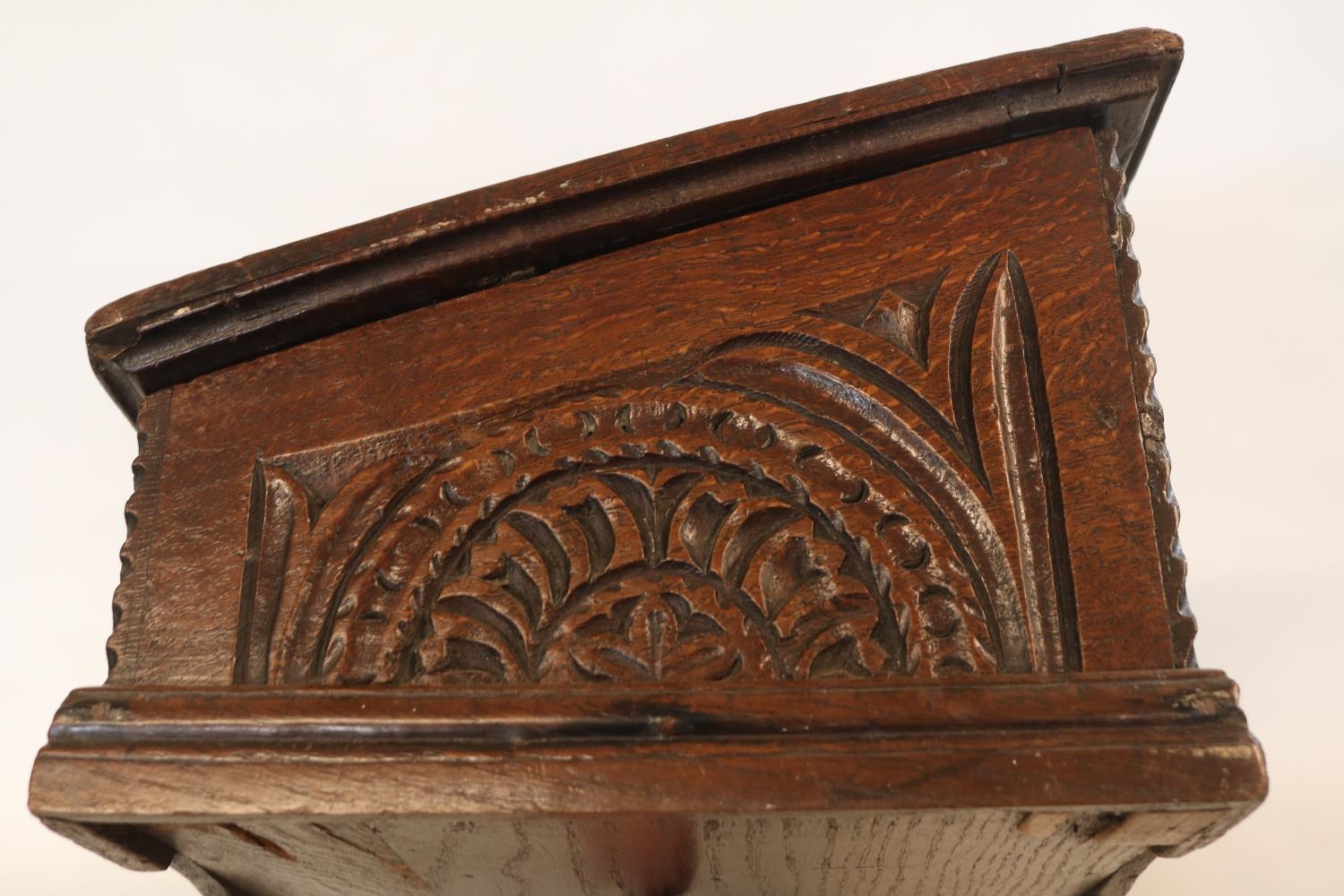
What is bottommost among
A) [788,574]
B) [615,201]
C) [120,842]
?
[120,842]

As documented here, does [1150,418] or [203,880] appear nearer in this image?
[1150,418]

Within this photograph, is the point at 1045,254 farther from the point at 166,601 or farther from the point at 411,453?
the point at 166,601

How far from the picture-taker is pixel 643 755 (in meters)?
0.47

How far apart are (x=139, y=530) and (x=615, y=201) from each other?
0.25 metres

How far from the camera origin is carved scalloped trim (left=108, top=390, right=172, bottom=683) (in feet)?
1.76

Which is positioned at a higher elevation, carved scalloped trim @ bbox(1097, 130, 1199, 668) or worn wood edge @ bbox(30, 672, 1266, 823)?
carved scalloped trim @ bbox(1097, 130, 1199, 668)

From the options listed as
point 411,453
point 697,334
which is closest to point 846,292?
point 697,334

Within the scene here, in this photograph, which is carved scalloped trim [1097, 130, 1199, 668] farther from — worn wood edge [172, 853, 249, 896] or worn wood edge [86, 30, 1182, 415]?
worn wood edge [172, 853, 249, 896]

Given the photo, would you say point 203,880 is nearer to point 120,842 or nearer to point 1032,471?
point 120,842

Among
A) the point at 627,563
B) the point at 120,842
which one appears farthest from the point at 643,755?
the point at 120,842

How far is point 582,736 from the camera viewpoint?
1.56 ft

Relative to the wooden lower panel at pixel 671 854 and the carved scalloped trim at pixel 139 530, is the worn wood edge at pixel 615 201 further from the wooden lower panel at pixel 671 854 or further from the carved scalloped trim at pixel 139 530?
the wooden lower panel at pixel 671 854

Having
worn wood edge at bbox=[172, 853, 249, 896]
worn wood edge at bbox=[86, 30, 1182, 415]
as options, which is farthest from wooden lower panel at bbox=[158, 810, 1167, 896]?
worn wood edge at bbox=[86, 30, 1182, 415]

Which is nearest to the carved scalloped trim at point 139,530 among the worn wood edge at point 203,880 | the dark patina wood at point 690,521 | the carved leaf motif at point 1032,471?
the dark patina wood at point 690,521
